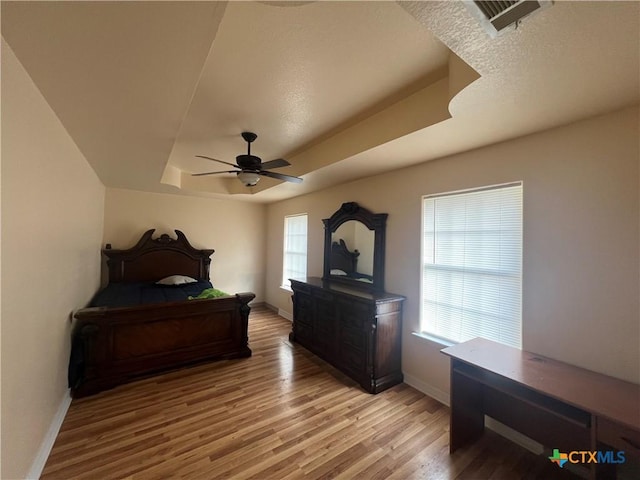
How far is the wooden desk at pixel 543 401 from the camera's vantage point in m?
1.29

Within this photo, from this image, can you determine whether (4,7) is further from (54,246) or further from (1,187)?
(54,246)

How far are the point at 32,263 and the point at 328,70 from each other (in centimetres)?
211

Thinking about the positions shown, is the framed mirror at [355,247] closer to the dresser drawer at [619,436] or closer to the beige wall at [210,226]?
the dresser drawer at [619,436]

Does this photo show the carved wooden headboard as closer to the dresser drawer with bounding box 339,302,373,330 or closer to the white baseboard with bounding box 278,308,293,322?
the white baseboard with bounding box 278,308,293,322

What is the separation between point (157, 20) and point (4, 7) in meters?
0.51

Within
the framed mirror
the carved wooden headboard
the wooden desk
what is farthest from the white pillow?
the wooden desk

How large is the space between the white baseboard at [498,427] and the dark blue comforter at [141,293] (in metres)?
2.80

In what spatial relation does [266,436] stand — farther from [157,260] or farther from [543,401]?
[157,260]

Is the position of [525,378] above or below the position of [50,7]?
below

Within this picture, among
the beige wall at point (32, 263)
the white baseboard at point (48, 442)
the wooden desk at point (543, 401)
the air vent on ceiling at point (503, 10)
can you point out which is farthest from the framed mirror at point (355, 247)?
the white baseboard at point (48, 442)

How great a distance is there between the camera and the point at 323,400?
2.49m

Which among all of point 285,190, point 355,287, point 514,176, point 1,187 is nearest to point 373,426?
point 355,287

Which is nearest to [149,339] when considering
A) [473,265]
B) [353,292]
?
[353,292]

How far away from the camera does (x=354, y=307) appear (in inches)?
112
